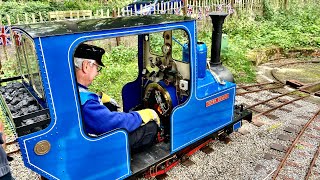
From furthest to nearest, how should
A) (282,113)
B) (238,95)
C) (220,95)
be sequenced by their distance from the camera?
(238,95) < (282,113) < (220,95)

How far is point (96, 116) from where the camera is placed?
10.1ft

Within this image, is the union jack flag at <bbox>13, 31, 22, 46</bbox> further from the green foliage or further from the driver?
the green foliage

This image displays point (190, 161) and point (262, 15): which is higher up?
point (262, 15)

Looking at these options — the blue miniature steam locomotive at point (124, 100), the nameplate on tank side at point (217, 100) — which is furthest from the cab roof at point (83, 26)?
the nameplate on tank side at point (217, 100)

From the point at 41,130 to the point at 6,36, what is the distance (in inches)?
261

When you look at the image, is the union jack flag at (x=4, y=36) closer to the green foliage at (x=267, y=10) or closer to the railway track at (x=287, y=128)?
the railway track at (x=287, y=128)

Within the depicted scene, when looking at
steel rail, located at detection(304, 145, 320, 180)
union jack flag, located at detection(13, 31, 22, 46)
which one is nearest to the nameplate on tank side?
steel rail, located at detection(304, 145, 320, 180)

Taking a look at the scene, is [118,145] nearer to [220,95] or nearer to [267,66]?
[220,95]

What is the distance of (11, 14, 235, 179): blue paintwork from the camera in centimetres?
258

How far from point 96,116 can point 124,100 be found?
1674 mm

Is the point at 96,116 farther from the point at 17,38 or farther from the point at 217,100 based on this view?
the point at 217,100

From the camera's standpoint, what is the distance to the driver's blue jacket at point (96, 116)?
9.98ft

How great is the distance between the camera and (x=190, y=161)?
4531mm

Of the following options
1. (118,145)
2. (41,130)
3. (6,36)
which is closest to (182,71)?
(118,145)
